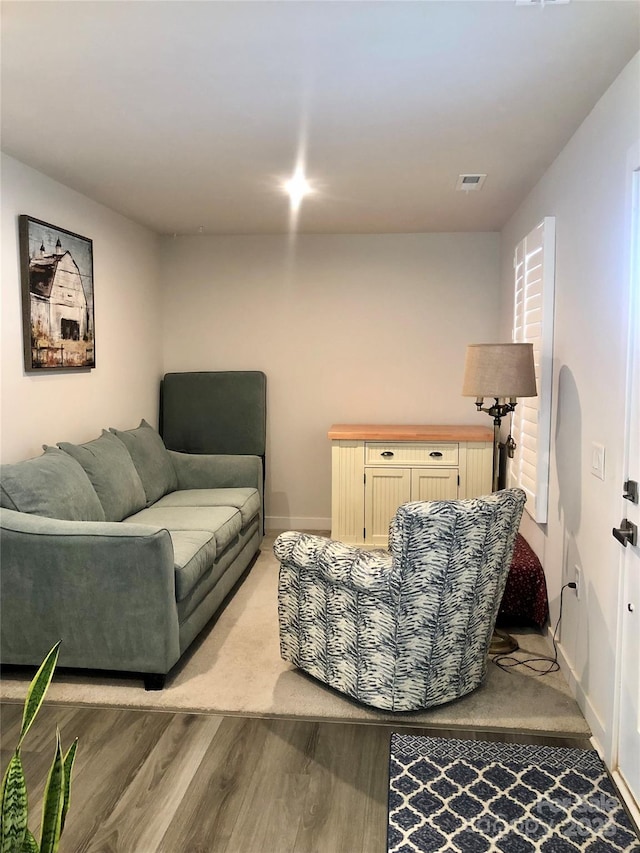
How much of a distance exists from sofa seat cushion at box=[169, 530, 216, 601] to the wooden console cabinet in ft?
5.14

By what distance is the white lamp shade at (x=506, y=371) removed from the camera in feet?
10.2

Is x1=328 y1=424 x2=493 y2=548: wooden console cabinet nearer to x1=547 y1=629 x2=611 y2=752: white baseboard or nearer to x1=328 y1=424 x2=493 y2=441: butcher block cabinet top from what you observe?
x1=328 y1=424 x2=493 y2=441: butcher block cabinet top

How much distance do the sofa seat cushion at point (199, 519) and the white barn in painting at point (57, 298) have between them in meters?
1.13

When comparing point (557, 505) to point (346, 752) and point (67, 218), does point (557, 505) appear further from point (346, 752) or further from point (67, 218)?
point (67, 218)

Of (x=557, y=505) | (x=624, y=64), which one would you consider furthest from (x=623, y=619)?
(x=624, y=64)

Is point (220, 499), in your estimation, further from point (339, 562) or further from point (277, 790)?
point (277, 790)

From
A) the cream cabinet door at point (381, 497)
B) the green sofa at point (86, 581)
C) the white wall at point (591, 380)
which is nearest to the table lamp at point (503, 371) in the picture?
the white wall at point (591, 380)

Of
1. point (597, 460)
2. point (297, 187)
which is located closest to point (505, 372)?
point (597, 460)

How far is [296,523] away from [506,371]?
9.59 ft

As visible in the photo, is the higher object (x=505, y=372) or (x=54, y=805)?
(x=505, y=372)

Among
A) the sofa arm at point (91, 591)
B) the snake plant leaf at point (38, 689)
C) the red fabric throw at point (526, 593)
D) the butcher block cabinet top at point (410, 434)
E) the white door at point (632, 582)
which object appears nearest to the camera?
the snake plant leaf at point (38, 689)

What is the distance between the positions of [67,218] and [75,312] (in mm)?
542

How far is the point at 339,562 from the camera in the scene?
2.70 meters

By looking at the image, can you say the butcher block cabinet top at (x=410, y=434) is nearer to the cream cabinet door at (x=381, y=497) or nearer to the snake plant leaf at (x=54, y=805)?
the cream cabinet door at (x=381, y=497)
